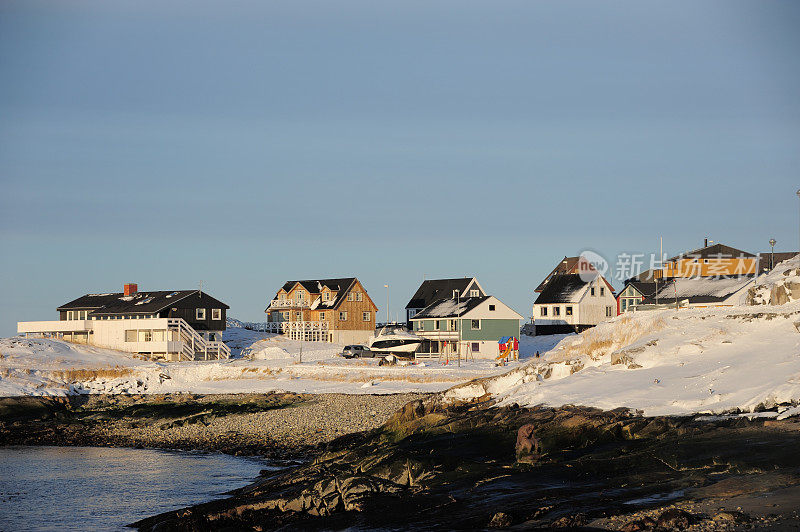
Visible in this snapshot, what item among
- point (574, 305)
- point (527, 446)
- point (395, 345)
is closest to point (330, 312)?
point (395, 345)

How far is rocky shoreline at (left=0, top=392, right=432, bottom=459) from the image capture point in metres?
45.0

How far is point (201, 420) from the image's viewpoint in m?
52.9

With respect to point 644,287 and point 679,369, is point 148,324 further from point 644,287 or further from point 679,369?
point 679,369

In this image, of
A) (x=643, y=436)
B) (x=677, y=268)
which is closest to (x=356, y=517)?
(x=643, y=436)

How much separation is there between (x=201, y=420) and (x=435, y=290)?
69.9 meters

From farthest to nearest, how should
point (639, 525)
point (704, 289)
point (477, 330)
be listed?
point (477, 330) → point (704, 289) → point (639, 525)

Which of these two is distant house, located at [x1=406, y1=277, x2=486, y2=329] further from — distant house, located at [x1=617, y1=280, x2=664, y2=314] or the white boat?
the white boat

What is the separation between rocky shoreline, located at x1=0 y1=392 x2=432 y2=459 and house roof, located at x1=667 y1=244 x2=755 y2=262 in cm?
5906

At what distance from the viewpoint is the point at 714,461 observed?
64.1ft

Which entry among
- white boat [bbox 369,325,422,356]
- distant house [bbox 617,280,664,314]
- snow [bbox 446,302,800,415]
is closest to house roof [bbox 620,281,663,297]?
distant house [bbox 617,280,664,314]

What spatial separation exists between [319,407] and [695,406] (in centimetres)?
3034

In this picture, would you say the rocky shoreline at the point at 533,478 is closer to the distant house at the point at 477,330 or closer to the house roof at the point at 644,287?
Result: the distant house at the point at 477,330

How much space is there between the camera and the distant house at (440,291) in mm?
116875

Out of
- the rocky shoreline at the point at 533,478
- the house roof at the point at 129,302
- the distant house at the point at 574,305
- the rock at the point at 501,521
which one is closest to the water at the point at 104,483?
the rocky shoreline at the point at 533,478
